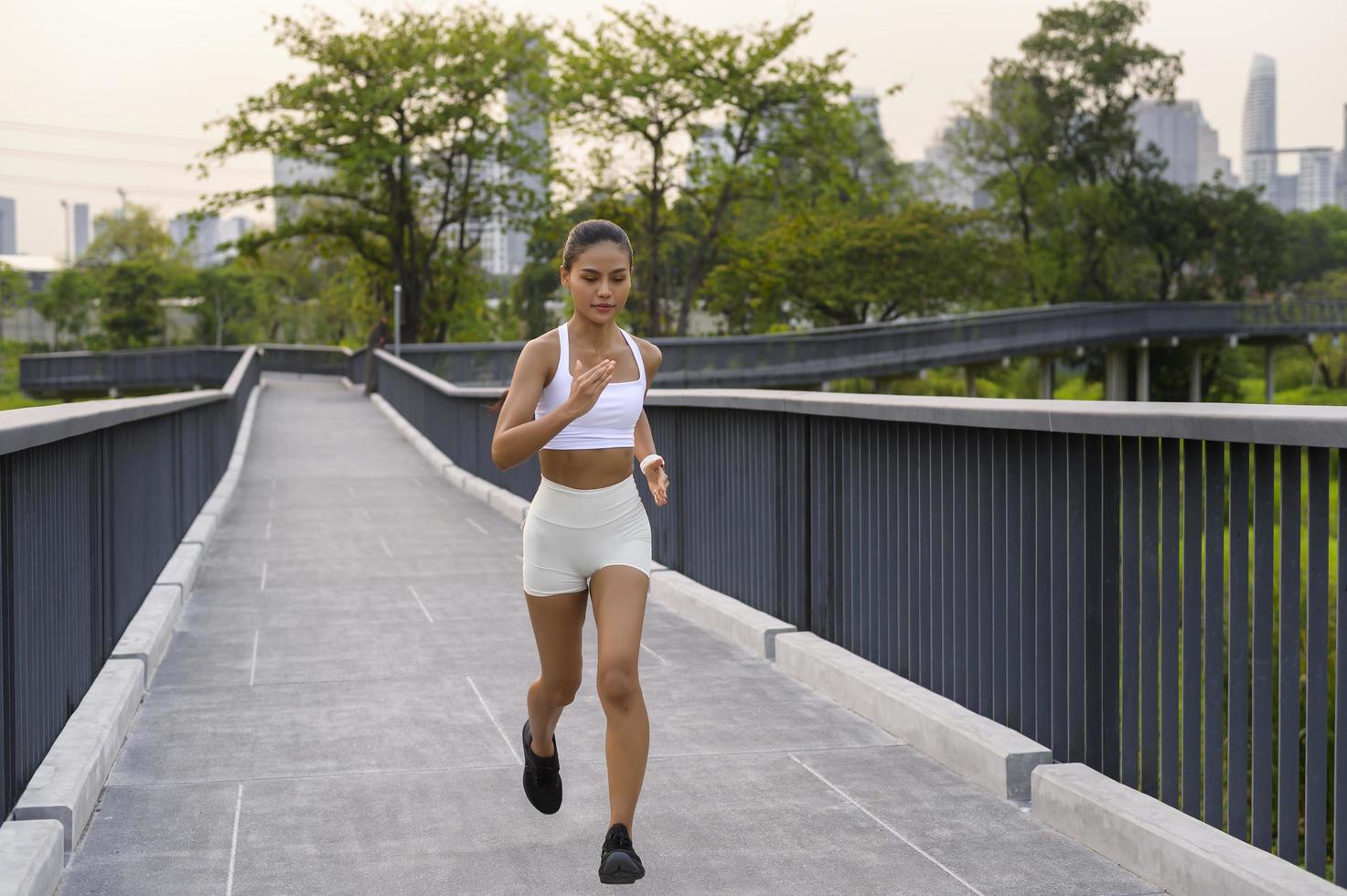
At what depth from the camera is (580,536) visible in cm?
434

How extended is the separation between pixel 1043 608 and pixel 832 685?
171 cm

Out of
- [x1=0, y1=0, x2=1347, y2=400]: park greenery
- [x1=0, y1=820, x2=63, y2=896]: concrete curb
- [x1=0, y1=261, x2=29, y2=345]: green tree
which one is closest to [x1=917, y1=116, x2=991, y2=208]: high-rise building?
[x1=0, y1=0, x2=1347, y2=400]: park greenery

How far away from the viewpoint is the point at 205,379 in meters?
49.1

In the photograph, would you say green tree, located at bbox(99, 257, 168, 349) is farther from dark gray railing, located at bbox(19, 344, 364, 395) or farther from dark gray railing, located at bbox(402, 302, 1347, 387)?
dark gray railing, located at bbox(402, 302, 1347, 387)

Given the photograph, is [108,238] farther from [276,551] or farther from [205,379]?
[276,551]

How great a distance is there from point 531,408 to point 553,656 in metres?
0.80

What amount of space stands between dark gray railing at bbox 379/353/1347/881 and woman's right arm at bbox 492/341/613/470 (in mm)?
1549

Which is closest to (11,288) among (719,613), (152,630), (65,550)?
(152,630)

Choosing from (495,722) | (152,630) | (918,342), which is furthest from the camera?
(918,342)

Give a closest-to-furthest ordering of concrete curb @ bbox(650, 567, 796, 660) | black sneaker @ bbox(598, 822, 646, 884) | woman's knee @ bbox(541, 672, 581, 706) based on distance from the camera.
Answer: black sneaker @ bbox(598, 822, 646, 884), woman's knee @ bbox(541, 672, 581, 706), concrete curb @ bbox(650, 567, 796, 660)

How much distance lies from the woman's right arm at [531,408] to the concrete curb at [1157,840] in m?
1.91

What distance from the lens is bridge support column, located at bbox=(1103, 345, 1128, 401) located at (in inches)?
2724

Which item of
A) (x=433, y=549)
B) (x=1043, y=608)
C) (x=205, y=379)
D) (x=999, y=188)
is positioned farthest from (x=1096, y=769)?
(x=999, y=188)

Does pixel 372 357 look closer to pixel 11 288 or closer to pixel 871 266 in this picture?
pixel 871 266
